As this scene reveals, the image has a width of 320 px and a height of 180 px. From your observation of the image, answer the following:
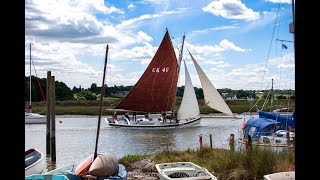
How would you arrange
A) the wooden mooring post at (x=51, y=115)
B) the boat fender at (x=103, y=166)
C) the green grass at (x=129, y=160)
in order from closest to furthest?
the boat fender at (x=103, y=166) < the green grass at (x=129, y=160) < the wooden mooring post at (x=51, y=115)

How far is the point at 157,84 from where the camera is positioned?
4466 centimetres

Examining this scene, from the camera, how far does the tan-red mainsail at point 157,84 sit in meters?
44.3

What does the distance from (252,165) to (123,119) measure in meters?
38.7

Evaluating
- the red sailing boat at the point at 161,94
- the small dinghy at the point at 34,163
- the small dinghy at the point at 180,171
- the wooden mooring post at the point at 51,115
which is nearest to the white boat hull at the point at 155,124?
the red sailing boat at the point at 161,94

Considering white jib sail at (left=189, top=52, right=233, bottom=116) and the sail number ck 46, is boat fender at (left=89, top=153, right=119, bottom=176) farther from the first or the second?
white jib sail at (left=189, top=52, right=233, bottom=116)

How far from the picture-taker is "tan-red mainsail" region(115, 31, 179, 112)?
44.3m

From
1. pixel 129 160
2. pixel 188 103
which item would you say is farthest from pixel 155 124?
pixel 129 160

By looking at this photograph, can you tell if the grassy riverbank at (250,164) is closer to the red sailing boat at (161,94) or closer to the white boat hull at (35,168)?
the white boat hull at (35,168)

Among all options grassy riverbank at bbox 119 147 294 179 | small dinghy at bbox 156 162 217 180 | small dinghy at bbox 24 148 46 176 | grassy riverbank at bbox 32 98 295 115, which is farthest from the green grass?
grassy riverbank at bbox 32 98 295 115

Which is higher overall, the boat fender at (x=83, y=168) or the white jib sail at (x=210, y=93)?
the white jib sail at (x=210, y=93)

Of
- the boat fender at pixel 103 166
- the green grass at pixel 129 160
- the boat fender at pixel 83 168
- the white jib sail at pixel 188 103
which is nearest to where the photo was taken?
the boat fender at pixel 103 166

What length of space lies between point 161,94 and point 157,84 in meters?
1.20

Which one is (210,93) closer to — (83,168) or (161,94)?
(161,94)
